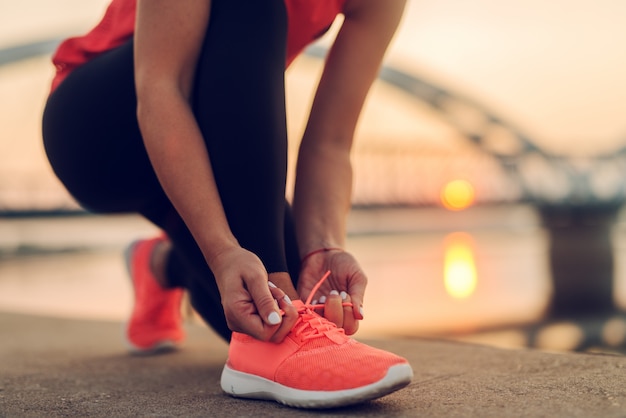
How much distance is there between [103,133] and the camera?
1093 mm

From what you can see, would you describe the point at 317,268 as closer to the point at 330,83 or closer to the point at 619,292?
the point at 330,83

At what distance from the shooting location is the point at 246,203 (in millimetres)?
932

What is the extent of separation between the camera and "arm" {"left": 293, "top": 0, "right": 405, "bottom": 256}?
1130 mm

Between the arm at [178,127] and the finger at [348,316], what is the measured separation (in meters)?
0.11

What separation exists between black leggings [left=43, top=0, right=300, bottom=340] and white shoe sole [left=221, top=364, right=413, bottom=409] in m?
0.14

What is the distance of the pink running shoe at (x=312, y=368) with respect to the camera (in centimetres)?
83

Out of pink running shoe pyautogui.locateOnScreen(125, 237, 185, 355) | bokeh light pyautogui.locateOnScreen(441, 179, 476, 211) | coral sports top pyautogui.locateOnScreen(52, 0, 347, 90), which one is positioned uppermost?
coral sports top pyautogui.locateOnScreen(52, 0, 347, 90)

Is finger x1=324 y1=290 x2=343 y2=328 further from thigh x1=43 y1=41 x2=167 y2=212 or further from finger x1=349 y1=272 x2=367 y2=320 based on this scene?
thigh x1=43 y1=41 x2=167 y2=212

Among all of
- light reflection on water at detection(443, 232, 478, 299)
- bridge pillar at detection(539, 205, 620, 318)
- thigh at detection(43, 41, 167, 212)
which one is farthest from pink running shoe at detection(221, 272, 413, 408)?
light reflection on water at detection(443, 232, 478, 299)

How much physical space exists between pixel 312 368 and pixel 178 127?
1.10ft

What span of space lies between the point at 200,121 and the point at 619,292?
2964 mm

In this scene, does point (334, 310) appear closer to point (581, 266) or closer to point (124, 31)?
point (124, 31)


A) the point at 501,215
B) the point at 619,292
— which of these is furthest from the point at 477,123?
the point at 619,292

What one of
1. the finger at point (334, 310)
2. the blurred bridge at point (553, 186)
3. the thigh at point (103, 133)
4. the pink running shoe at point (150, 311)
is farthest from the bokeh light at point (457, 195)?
the finger at point (334, 310)
